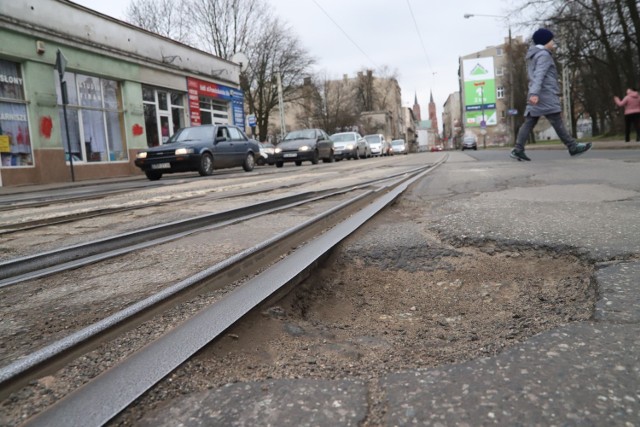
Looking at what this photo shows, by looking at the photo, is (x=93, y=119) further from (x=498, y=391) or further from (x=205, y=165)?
(x=498, y=391)

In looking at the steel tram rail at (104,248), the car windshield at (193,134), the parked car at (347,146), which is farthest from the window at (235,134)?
the parked car at (347,146)

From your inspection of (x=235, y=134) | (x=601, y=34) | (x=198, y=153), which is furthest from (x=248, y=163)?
(x=601, y=34)

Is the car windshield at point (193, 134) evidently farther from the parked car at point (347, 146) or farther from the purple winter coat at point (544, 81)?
the parked car at point (347, 146)

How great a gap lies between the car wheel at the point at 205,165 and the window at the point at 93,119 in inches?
208

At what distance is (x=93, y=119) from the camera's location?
17125 millimetres

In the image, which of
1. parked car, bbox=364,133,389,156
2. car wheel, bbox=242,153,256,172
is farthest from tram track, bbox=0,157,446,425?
parked car, bbox=364,133,389,156

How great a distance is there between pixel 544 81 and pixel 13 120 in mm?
13762

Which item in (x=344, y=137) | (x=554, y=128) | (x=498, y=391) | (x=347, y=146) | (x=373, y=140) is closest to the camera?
(x=498, y=391)

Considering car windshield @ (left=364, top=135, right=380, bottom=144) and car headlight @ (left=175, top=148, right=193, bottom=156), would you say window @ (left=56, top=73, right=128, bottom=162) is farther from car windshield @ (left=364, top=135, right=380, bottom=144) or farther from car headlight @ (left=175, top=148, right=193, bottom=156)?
car windshield @ (left=364, top=135, right=380, bottom=144)

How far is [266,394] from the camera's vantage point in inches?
50.7

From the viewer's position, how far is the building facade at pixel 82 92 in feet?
45.4

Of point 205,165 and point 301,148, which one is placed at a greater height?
point 301,148

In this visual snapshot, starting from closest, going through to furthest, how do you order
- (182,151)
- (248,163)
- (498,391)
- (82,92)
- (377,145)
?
(498,391)
(182,151)
(248,163)
(82,92)
(377,145)

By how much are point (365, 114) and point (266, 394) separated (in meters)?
74.7
